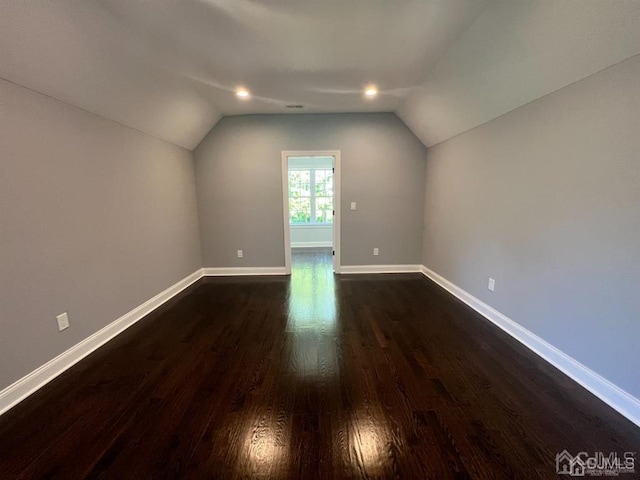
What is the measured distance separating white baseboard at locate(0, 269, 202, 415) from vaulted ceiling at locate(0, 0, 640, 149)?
→ 2.01 meters

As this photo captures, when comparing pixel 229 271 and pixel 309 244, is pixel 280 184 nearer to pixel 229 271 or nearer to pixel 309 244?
pixel 229 271

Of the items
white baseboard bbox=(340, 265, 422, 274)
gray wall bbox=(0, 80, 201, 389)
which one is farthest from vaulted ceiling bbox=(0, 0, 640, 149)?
white baseboard bbox=(340, 265, 422, 274)

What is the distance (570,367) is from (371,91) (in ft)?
10.9

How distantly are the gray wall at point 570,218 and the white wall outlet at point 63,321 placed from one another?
3889 millimetres

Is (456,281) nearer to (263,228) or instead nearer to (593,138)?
(593,138)

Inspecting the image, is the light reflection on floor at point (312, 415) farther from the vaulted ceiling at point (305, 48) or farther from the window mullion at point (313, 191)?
the window mullion at point (313, 191)

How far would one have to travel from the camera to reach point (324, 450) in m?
1.44

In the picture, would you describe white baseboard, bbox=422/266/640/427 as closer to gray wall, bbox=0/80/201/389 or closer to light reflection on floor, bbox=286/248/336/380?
light reflection on floor, bbox=286/248/336/380

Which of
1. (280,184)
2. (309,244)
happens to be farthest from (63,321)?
(309,244)

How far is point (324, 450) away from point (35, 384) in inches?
82.7

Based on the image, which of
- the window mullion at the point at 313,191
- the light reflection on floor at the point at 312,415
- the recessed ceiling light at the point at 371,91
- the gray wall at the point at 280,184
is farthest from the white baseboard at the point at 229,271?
the recessed ceiling light at the point at 371,91

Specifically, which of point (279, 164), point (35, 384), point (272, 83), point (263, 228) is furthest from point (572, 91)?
point (35, 384)

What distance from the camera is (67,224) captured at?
2.23m

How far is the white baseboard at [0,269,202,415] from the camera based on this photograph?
179cm
